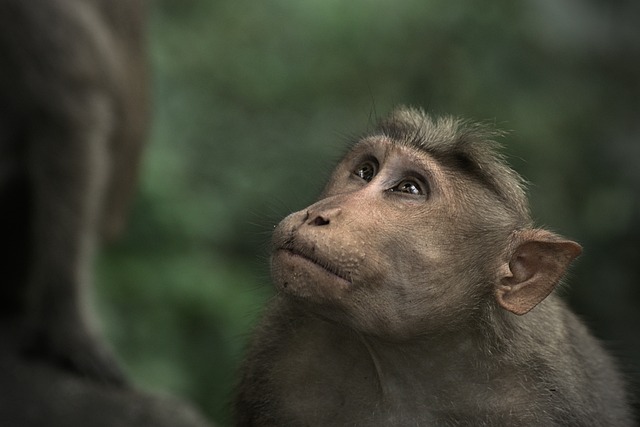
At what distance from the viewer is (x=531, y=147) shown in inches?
292

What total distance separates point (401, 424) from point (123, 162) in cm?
365

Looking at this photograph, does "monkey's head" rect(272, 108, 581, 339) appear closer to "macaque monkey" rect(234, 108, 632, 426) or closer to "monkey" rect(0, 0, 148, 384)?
"macaque monkey" rect(234, 108, 632, 426)

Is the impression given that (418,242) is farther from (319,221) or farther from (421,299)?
(319,221)

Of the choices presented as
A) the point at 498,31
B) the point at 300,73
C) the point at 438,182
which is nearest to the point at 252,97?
the point at 300,73

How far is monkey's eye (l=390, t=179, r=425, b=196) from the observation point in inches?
121

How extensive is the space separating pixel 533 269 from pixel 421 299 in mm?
307

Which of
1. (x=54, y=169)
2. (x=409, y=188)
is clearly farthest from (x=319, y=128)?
(x=409, y=188)

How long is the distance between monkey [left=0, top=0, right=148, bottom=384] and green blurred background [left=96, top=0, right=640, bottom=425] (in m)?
1.39

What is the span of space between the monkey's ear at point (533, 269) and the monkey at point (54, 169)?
264 centimetres

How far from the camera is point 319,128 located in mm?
8367

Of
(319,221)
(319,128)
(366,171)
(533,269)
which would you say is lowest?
(319,221)

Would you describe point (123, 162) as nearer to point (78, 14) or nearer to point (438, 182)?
point (78, 14)

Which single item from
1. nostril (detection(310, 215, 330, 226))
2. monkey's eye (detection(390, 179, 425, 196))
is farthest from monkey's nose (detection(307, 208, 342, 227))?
monkey's eye (detection(390, 179, 425, 196))

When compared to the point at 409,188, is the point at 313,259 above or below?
below
